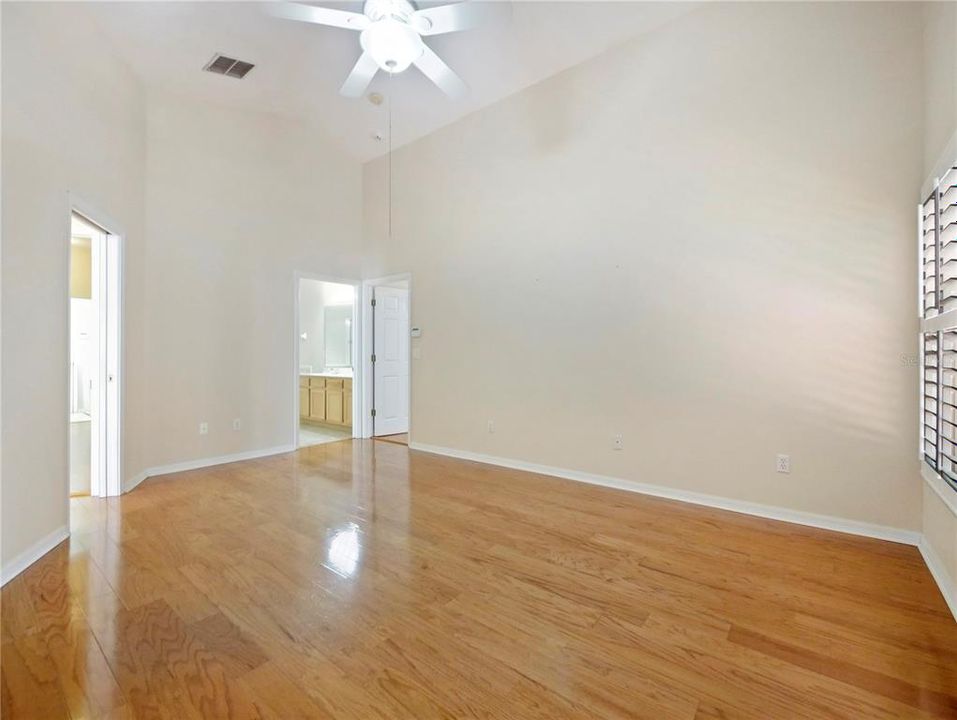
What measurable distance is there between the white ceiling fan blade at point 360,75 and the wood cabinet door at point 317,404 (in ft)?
15.4

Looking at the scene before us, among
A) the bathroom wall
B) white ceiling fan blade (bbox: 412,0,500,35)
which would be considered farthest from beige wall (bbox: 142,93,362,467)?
white ceiling fan blade (bbox: 412,0,500,35)

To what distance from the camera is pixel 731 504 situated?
3240 mm

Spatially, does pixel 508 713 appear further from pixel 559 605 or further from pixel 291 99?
pixel 291 99

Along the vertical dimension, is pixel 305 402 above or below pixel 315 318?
below

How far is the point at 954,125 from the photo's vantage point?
2.06 metres

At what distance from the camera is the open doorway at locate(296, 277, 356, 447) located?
6.65m

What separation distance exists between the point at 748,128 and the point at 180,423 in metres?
5.48

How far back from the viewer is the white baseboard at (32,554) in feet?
7.13

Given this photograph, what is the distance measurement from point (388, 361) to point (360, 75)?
3679 mm

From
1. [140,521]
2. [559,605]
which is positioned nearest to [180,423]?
[140,521]

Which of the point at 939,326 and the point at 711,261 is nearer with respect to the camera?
the point at 939,326

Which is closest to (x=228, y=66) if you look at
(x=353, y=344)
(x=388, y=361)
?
(x=353, y=344)

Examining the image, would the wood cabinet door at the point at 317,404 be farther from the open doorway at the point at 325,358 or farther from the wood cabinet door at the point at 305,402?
the wood cabinet door at the point at 305,402

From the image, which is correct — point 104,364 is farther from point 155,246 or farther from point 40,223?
point 40,223
